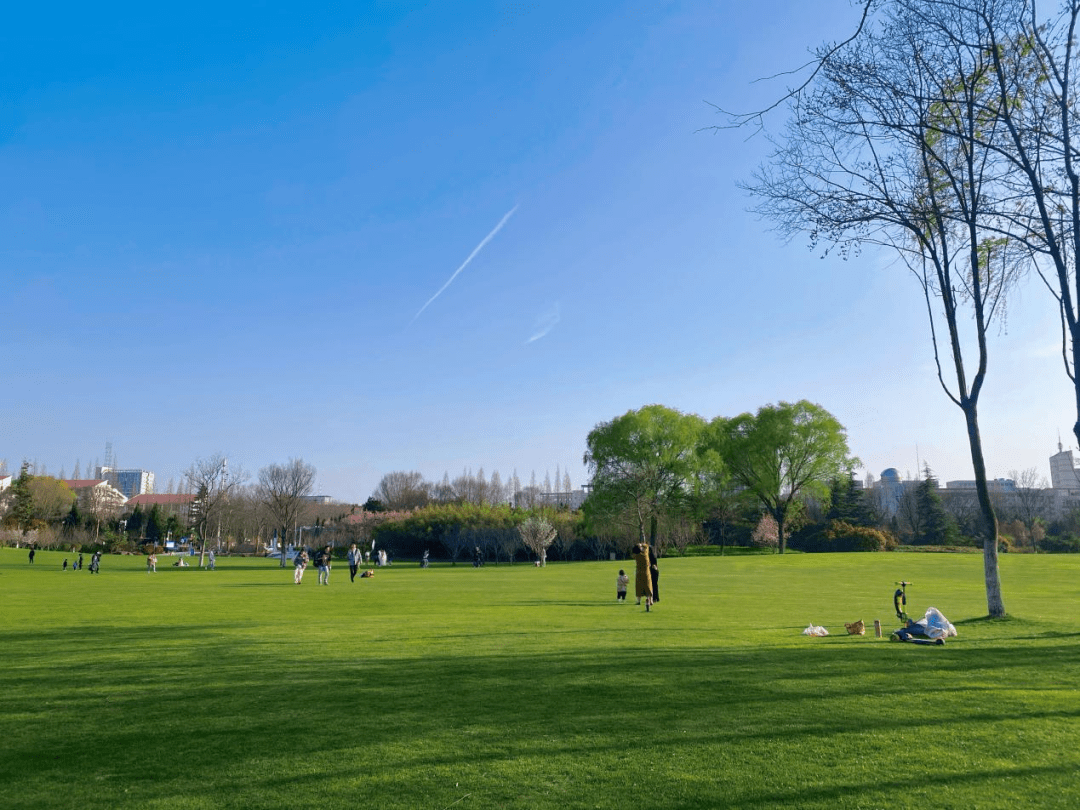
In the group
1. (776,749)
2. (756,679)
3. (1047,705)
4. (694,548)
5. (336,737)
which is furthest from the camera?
(694,548)

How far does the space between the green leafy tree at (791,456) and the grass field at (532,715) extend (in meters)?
56.2

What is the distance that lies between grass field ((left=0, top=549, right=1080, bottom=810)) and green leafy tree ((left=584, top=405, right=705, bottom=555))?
2084 inches

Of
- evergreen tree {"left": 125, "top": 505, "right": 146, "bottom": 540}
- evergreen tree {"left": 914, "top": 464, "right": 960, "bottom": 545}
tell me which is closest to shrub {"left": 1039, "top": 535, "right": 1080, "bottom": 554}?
evergreen tree {"left": 914, "top": 464, "right": 960, "bottom": 545}

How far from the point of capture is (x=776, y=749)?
6.08m

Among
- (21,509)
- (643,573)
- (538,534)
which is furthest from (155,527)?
(643,573)

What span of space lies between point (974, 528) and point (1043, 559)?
121 ft

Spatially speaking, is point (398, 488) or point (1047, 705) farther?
point (398, 488)

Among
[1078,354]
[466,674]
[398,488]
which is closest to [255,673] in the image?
[466,674]

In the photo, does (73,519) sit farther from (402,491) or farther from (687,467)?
(687,467)

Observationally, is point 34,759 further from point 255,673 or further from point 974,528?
point 974,528

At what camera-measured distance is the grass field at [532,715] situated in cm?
528

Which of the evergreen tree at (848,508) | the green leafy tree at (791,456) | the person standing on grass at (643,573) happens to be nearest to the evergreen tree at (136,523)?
the green leafy tree at (791,456)

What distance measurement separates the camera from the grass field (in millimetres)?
5277

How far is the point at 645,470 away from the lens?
2726 inches
